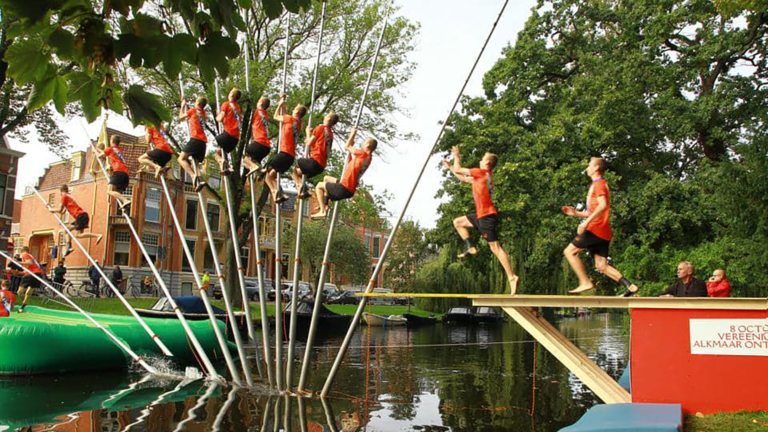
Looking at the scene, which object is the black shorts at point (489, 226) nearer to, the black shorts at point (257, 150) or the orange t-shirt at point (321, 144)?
the orange t-shirt at point (321, 144)

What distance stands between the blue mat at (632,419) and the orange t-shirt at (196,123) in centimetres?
821

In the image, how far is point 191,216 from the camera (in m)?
48.3

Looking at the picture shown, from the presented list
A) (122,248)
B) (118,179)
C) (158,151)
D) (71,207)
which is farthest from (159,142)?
(122,248)

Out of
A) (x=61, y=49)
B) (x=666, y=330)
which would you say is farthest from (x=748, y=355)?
(x=61, y=49)

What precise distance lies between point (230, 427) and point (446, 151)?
18464 mm

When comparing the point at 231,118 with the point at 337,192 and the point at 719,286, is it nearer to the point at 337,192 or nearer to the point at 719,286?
the point at 337,192

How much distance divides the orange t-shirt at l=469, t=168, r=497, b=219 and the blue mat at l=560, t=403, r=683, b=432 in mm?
3401

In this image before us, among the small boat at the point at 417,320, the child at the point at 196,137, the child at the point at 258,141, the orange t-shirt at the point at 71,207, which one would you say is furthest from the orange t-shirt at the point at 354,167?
the small boat at the point at 417,320

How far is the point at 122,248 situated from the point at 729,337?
42.2m

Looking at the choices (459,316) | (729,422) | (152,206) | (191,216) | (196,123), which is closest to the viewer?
(729,422)

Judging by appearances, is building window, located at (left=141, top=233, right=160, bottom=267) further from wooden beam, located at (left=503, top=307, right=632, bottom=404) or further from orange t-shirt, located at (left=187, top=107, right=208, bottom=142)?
wooden beam, located at (left=503, top=307, right=632, bottom=404)

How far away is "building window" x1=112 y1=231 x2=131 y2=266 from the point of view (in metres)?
43.1

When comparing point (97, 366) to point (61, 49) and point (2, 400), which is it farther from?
point (61, 49)

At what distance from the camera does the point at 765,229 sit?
1706 cm
